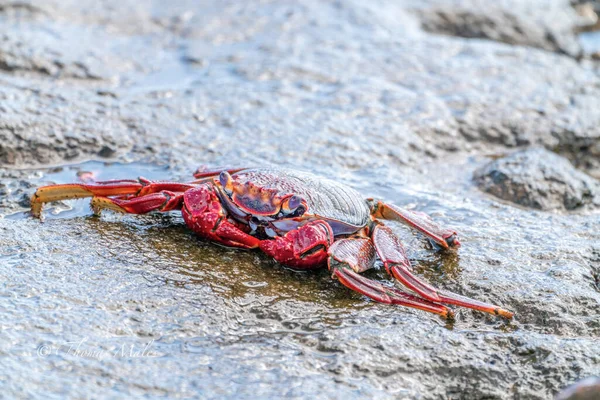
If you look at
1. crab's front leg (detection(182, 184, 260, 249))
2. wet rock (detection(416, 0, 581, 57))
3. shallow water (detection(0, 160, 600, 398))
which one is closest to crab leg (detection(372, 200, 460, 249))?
shallow water (detection(0, 160, 600, 398))

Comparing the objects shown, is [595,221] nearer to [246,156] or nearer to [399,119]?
[399,119]

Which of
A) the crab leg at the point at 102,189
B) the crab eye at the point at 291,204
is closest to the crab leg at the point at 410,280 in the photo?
the crab eye at the point at 291,204

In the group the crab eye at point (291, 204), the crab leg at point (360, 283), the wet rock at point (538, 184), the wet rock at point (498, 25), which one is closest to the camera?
the crab leg at point (360, 283)

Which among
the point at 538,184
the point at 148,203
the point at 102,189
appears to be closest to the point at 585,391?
the point at 148,203

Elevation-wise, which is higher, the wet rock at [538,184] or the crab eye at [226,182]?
the crab eye at [226,182]

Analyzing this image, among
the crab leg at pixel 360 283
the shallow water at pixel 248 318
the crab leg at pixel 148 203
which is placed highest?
the crab leg at pixel 148 203

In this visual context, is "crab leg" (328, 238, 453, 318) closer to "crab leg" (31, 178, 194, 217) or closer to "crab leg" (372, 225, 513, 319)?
"crab leg" (372, 225, 513, 319)

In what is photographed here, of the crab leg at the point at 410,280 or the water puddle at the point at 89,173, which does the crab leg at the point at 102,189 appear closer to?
the water puddle at the point at 89,173
